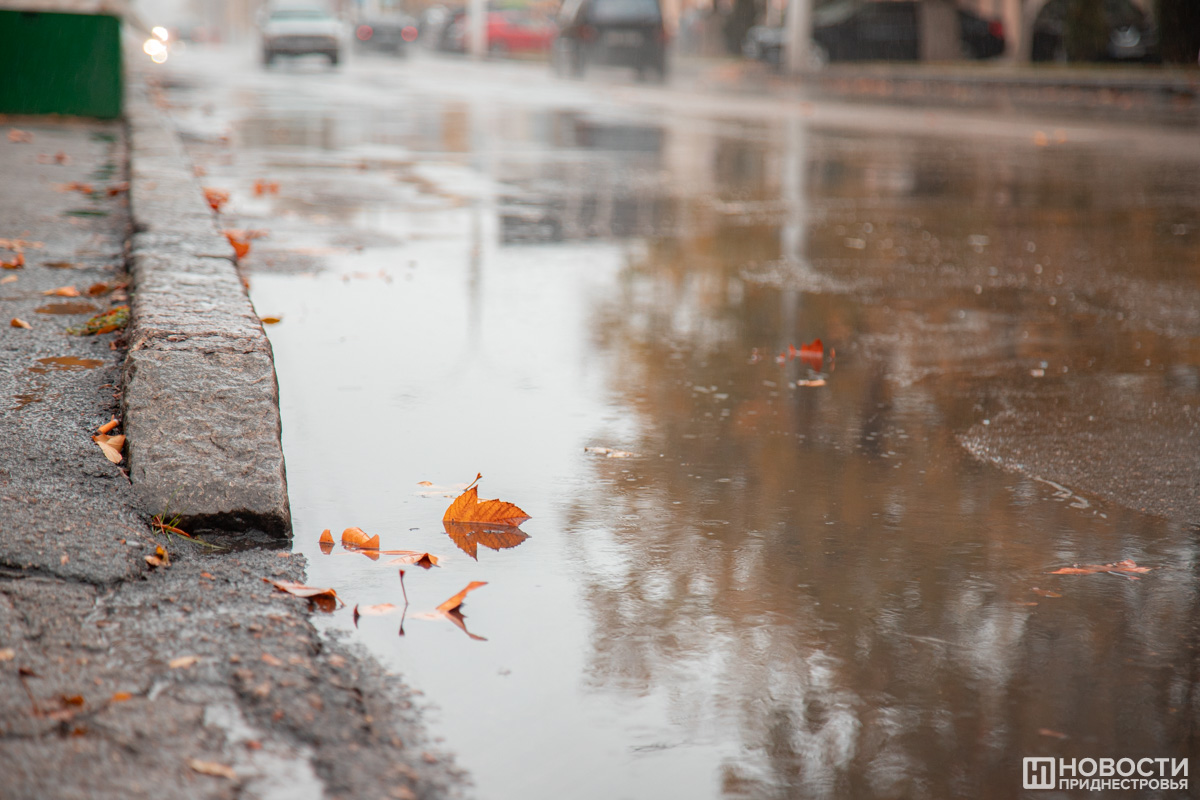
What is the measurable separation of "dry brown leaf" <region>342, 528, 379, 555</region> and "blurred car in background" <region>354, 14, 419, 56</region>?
4086cm

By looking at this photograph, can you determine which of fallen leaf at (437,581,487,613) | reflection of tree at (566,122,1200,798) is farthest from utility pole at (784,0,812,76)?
fallen leaf at (437,581,487,613)

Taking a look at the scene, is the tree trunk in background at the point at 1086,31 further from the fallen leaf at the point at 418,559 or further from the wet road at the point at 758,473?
the fallen leaf at the point at 418,559

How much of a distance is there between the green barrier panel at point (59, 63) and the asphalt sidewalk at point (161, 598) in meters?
6.57

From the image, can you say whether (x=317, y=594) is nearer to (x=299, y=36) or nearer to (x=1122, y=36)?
(x=1122, y=36)

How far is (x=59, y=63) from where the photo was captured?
1071 cm

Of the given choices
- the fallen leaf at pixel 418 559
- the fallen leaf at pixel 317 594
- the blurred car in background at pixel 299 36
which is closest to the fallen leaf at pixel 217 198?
the fallen leaf at pixel 418 559

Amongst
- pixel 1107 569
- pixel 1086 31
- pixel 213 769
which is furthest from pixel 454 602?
pixel 1086 31

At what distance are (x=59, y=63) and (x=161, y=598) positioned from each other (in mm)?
9267

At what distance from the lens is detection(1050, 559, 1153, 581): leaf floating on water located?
2993 millimetres

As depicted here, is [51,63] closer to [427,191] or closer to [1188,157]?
[427,191]

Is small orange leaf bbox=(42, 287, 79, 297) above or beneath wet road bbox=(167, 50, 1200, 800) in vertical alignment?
above

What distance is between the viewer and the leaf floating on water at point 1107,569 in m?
2.99

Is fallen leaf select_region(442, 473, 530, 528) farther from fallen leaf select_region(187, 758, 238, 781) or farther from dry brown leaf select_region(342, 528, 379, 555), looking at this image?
fallen leaf select_region(187, 758, 238, 781)

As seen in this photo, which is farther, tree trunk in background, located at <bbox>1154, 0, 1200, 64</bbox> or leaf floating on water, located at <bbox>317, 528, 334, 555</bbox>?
tree trunk in background, located at <bbox>1154, 0, 1200, 64</bbox>
